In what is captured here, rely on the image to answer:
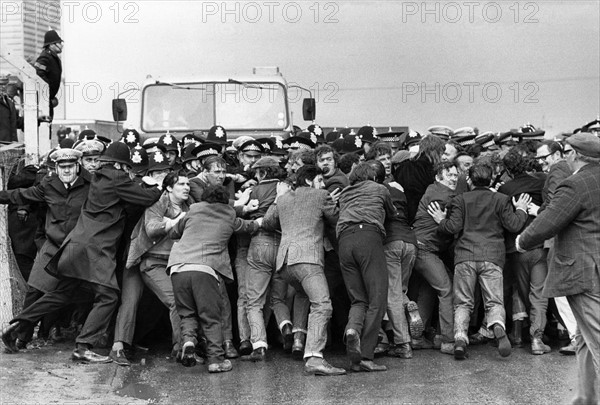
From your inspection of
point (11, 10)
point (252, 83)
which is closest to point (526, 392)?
point (252, 83)

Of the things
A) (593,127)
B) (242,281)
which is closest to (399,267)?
(242,281)

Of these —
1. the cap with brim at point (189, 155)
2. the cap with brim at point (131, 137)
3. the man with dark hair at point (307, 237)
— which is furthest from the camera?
the cap with brim at point (131, 137)

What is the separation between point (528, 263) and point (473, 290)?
65 cm

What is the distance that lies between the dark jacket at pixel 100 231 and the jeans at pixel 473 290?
9.68ft

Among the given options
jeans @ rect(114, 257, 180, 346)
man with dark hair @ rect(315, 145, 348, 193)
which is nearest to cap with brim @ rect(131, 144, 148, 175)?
jeans @ rect(114, 257, 180, 346)

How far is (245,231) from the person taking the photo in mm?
9469

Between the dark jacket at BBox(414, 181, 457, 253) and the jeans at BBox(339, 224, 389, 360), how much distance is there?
0.85 meters

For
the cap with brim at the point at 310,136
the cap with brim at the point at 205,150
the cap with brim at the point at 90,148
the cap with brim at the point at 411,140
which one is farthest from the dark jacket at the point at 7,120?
the cap with brim at the point at 411,140

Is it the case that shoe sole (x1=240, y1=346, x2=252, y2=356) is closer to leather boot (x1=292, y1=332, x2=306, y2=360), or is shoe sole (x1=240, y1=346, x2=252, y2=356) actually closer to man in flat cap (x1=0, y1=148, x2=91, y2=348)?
leather boot (x1=292, y1=332, x2=306, y2=360)

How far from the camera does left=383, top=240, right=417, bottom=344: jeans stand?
9.47 meters

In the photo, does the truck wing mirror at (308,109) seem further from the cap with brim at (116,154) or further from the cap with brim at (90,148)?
the cap with brim at (116,154)

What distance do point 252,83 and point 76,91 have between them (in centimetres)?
239

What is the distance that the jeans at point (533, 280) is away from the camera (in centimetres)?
977

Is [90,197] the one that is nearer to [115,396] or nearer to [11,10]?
[115,396]
